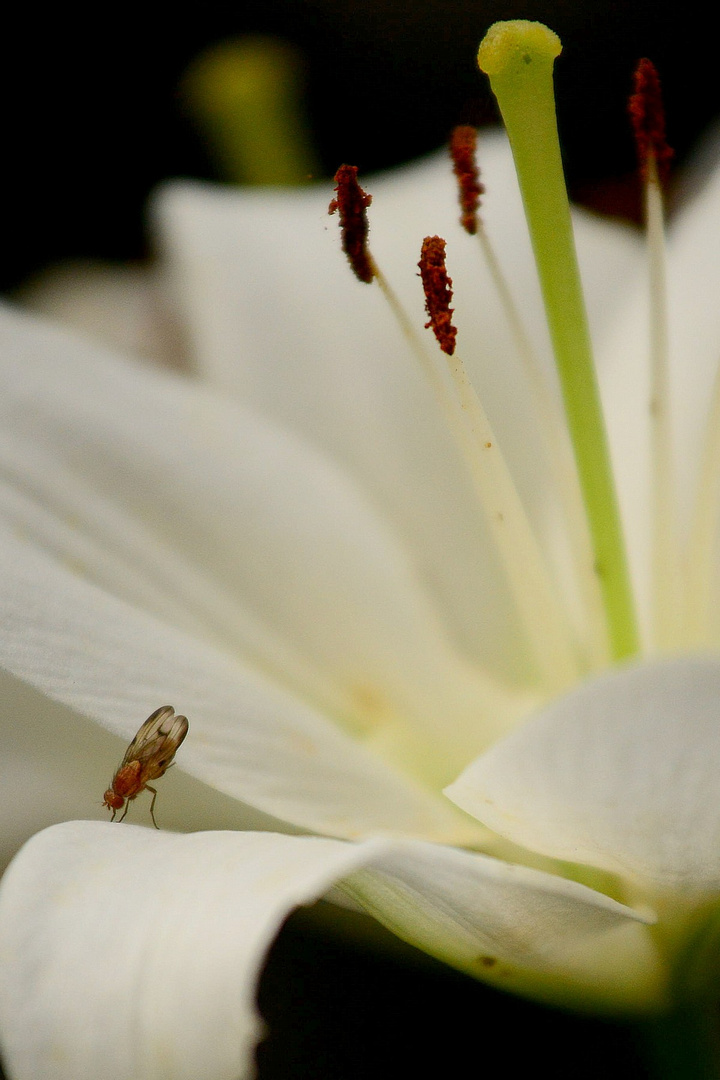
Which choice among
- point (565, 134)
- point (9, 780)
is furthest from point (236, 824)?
point (565, 134)

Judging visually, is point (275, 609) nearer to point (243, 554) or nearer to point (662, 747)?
point (243, 554)

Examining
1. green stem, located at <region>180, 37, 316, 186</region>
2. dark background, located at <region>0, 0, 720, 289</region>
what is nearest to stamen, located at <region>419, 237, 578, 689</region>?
green stem, located at <region>180, 37, 316, 186</region>

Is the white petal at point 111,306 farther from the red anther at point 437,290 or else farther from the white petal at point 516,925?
the white petal at point 516,925

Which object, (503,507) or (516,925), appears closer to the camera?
(516,925)

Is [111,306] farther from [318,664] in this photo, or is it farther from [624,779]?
[624,779]

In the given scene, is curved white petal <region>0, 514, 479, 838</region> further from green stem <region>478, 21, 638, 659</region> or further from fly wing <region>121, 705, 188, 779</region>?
green stem <region>478, 21, 638, 659</region>

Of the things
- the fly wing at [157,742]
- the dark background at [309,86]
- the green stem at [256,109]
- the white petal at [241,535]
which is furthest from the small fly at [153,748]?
the dark background at [309,86]

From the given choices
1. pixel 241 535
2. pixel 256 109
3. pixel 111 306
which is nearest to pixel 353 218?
pixel 241 535
